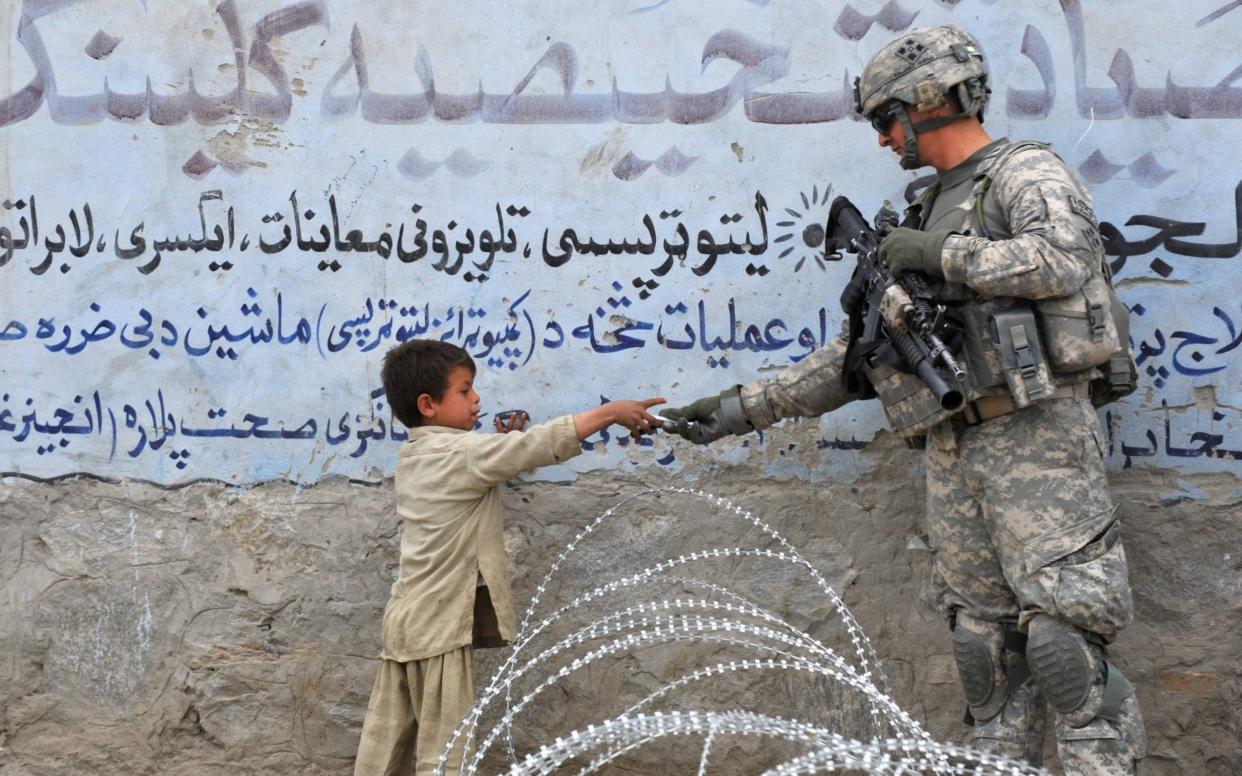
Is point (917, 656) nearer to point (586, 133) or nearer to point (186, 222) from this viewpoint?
point (586, 133)

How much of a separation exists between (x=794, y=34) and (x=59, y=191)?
2260 millimetres

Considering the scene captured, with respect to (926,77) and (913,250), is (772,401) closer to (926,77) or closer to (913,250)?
(913,250)

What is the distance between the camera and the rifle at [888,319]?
10.5 feet

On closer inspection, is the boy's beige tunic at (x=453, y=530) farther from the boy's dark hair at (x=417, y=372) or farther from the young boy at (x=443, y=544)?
the boy's dark hair at (x=417, y=372)

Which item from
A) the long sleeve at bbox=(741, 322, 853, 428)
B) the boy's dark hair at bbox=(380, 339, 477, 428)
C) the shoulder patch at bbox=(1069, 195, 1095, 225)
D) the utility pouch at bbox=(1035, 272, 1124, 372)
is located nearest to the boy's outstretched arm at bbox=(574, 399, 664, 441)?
the long sleeve at bbox=(741, 322, 853, 428)

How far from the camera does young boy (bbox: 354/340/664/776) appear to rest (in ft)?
11.7

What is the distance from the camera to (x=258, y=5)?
416cm

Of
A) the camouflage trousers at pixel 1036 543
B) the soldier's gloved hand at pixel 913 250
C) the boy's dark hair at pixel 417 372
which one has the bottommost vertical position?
the camouflage trousers at pixel 1036 543

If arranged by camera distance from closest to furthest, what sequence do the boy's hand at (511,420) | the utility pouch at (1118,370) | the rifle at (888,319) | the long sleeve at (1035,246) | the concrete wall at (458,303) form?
the long sleeve at (1035,246)
the rifle at (888,319)
the utility pouch at (1118,370)
the concrete wall at (458,303)
the boy's hand at (511,420)

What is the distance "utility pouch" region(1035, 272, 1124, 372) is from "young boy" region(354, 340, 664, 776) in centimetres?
104

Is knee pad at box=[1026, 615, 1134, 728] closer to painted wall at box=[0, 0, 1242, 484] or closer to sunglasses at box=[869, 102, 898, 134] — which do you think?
painted wall at box=[0, 0, 1242, 484]

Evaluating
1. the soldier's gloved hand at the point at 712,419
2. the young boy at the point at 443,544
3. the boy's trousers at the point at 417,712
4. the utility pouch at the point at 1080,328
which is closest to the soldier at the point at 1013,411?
the utility pouch at the point at 1080,328

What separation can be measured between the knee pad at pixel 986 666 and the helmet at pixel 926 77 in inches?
45.7

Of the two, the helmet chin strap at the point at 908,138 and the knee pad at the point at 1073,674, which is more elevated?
the helmet chin strap at the point at 908,138
